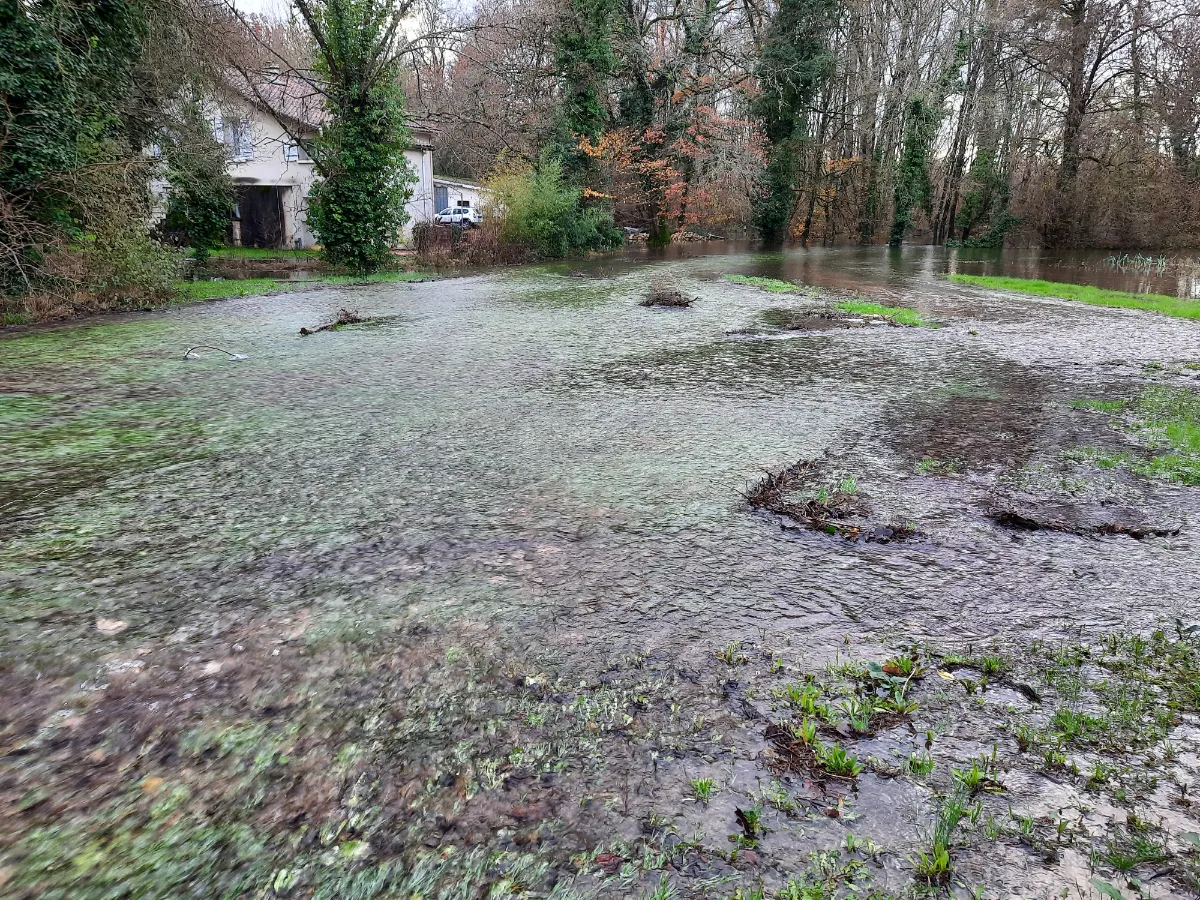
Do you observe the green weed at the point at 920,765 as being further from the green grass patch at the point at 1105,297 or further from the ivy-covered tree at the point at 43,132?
the green grass patch at the point at 1105,297

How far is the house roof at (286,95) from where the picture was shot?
17875 mm


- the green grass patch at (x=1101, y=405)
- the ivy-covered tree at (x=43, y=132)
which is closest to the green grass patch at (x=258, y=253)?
→ the ivy-covered tree at (x=43, y=132)

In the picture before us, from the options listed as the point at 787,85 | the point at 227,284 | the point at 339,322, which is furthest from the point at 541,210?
the point at 787,85

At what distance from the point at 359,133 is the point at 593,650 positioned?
18.3 metres

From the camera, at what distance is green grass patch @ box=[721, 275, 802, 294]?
14.8m

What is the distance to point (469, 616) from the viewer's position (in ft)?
8.79

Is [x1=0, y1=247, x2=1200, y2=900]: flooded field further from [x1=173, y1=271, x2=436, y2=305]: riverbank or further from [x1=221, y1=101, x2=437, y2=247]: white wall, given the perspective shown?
[x1=221, y1=101, x2=437, y2=247]: white wall

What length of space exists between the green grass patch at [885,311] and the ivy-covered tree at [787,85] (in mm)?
20979

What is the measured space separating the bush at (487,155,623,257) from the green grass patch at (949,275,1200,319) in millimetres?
12105

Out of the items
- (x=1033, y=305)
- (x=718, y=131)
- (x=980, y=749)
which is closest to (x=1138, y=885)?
(x=980, y=749)

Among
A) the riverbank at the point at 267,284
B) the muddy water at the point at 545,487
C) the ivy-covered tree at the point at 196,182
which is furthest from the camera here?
the ivy-covered tree at the point at 196,182

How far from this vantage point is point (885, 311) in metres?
11.5

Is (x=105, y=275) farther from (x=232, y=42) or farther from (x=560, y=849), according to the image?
(x=560, y=849)

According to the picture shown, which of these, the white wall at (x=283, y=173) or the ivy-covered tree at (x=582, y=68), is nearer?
the ivy-covered tree at (x=582, y=68)
